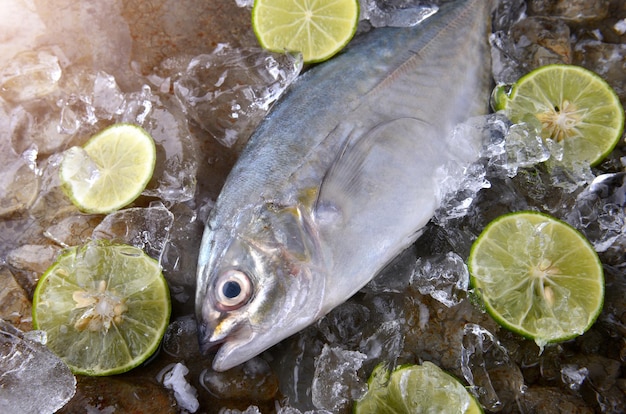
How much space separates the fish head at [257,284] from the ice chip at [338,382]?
1.09 feet

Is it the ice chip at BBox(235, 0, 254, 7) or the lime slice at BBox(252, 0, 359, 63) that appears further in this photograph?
the ice chip at BBox(235, 0, 254, 7)

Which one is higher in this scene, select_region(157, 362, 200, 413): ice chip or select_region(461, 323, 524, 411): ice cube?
select_region(157, 362, 200, 413): ice chip

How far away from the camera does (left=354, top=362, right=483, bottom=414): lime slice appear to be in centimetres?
256

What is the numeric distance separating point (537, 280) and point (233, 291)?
1651 millimetres

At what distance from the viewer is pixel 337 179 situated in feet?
9.04

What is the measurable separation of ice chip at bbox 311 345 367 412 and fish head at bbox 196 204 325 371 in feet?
1.09

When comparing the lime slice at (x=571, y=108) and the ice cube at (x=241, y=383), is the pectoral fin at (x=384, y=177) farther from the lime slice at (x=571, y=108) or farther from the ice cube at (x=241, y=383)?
the ice cube at (x=241, y=383)

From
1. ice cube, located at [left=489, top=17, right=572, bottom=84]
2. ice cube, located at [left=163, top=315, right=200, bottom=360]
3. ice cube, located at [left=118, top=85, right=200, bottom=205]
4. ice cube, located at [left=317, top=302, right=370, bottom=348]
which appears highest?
ice cube, located at [left=118, top=85, right=200, bottom=205]

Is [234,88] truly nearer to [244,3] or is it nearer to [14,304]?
[244,3]

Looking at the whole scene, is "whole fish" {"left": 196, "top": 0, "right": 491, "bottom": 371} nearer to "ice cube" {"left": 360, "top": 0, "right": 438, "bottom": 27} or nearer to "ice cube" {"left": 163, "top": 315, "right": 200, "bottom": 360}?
"ice cube" {"left": 360, "top": 0, "right": 438, "bottom": 27}

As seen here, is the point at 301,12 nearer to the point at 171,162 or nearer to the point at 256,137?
the point at 256,137

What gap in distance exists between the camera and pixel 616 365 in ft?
9.50

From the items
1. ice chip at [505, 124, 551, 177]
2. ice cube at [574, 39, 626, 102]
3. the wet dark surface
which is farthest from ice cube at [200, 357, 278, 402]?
ice cube at [574, 39, 626, 102]

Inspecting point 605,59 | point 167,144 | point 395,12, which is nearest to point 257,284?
point 167,144
